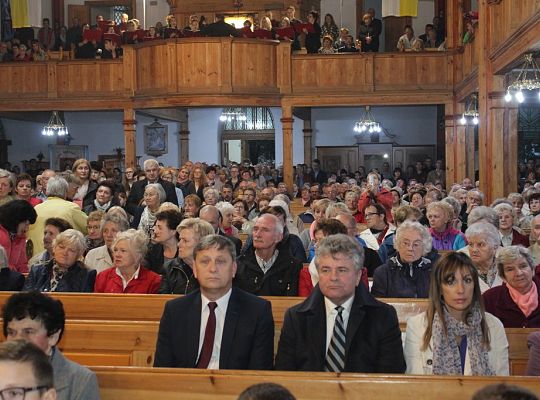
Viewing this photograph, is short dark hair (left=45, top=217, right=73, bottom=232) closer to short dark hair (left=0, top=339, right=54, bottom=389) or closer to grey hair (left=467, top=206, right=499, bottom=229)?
grey hair (left=467, top=206, right=499, bottom=229)

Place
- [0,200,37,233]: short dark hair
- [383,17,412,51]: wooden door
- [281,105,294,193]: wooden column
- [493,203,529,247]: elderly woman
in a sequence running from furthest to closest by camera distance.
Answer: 1. [383,17,412,51]: wooden door
2. [281,105,294,193]: wooden column
3. [493,203,529,247]: elderly woman
4. [0,200,37,233]: short dark hair

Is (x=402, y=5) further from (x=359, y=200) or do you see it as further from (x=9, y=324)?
(x=9, y=324)

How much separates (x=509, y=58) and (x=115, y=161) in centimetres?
1483

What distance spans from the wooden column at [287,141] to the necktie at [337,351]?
14.4 m

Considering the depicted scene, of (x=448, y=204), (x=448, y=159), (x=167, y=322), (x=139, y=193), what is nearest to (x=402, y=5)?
(x=448, y=159)

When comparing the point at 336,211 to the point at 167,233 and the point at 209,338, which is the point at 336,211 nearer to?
the point at 167,233

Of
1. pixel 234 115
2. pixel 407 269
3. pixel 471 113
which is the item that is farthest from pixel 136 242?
pixel 234 115

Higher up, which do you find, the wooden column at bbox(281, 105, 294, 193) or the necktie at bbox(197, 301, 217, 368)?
the wooden column at bbox(281, 105, 294, 193)

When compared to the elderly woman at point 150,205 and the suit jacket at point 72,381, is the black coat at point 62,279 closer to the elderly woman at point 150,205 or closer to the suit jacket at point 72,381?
the elderly woman at point 150,205

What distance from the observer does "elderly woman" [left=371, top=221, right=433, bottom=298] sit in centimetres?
625

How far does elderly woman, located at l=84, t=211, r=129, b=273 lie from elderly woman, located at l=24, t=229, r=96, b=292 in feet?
2.10

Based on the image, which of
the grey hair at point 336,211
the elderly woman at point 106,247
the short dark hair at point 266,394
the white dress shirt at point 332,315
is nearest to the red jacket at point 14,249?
the elderly woman at point 106,247

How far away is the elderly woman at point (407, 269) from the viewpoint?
246 inches

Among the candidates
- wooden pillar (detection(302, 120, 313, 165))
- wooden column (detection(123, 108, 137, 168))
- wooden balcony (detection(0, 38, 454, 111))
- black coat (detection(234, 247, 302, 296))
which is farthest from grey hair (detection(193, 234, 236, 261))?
wooden pillar (detection(302, 120, 313, 165))
